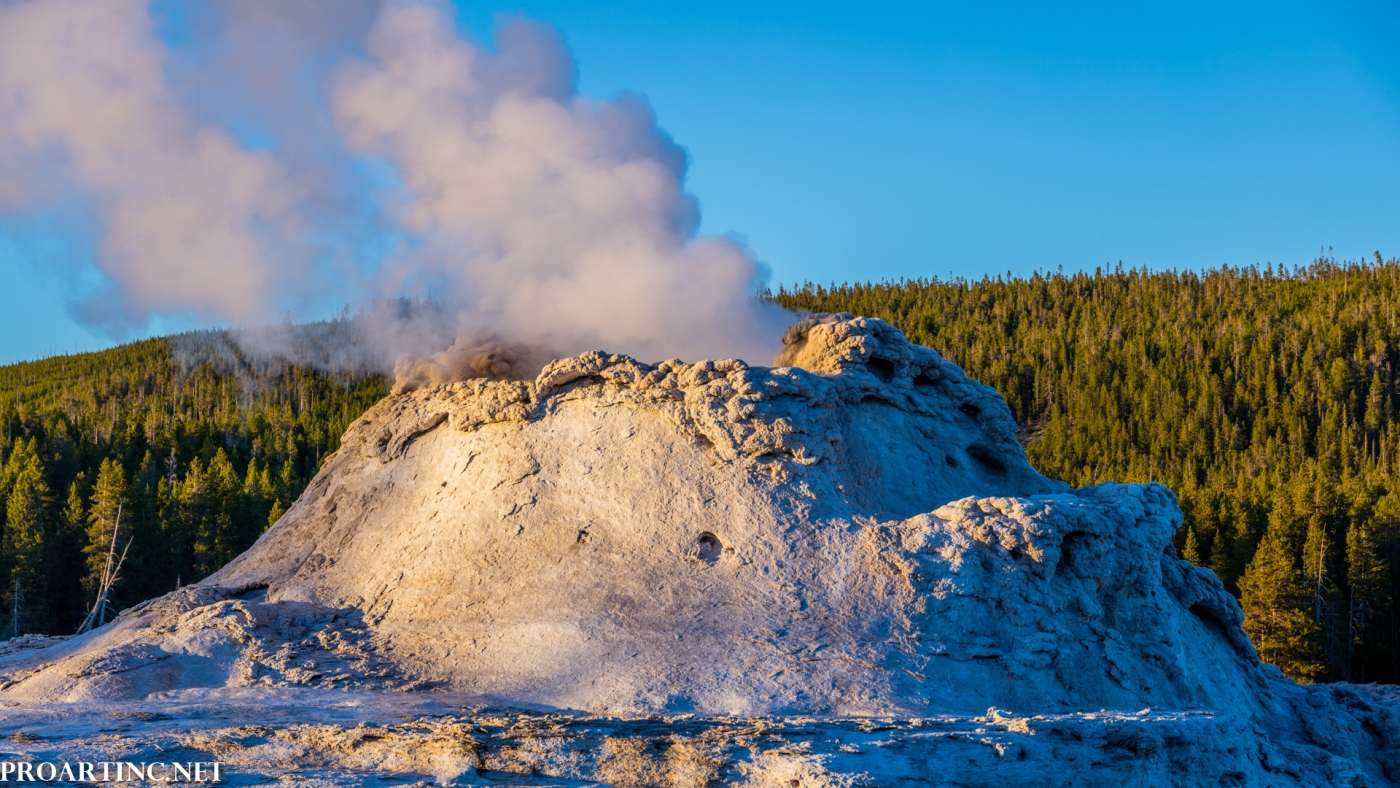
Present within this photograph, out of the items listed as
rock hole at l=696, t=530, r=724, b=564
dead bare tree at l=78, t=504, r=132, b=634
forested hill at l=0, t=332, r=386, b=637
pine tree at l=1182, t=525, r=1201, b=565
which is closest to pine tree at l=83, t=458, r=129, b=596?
forested hill at l=0, t=332, r=386, b=637

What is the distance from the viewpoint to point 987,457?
1602 centimetres

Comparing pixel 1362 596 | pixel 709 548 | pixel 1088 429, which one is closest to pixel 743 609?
pixel 709 548

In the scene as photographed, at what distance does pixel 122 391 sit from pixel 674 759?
386 ft

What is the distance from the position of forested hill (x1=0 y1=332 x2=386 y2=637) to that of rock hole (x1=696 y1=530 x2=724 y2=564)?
2310 cm

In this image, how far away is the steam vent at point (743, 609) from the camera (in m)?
10.0

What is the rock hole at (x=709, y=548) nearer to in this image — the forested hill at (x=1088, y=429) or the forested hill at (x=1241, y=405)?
the forested hill at (x=1088, y=429)

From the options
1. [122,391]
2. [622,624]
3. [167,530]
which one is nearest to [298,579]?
[622,624]

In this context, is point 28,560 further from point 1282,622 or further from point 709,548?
point 1282,622

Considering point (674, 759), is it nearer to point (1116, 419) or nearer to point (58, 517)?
point (58, 517)

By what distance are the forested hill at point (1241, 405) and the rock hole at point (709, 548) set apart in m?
23.2

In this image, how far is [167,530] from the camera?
141 feet

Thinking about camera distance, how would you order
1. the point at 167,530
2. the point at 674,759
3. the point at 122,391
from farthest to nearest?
1. the point at 122,391
2. the point at 167,530
3. the point at 674,759

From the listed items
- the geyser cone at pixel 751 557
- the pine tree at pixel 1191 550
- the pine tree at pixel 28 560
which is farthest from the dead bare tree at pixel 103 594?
the pine tree at pixel 1191 550

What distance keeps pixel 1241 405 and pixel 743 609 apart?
87222 mm
